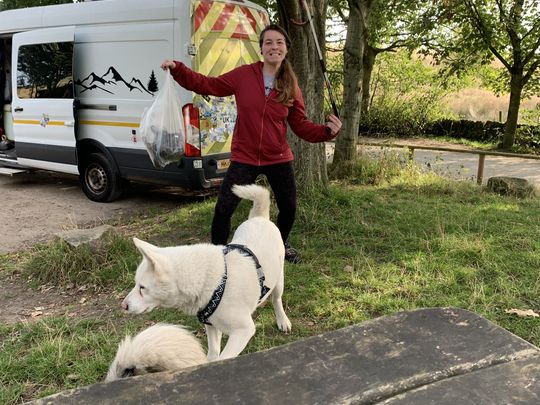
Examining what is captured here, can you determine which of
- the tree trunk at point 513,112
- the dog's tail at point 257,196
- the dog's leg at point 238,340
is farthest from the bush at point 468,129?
the dog's leg at point 238,340

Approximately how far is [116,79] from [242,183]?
3866 millimetres

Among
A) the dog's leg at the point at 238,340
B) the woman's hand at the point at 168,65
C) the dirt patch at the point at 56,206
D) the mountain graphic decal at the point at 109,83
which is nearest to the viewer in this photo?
the dog's leg at the point at 238,340

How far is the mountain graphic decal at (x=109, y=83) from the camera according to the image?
673 cm

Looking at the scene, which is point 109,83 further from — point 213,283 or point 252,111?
point 213,283

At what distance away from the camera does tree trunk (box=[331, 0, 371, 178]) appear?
339 inches

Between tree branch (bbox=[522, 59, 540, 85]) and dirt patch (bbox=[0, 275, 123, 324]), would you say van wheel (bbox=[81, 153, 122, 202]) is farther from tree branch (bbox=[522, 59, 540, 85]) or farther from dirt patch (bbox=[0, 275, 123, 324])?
tree branch (bbox=[522, 59, 540, 85])

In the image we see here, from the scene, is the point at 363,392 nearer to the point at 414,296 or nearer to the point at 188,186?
the point at 414,296

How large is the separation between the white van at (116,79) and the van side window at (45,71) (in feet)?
0.05

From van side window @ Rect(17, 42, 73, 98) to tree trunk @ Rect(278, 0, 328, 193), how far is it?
3519 millimetres

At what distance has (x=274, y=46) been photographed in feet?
12.2

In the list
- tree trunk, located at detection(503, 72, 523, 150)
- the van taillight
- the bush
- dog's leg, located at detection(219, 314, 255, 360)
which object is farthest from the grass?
the bush

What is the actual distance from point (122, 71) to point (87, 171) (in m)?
1.86

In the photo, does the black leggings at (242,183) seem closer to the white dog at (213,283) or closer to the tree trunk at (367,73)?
the white dog at (213,283)

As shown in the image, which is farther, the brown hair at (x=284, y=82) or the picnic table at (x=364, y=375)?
the brown hair at (x=284, y=82)
